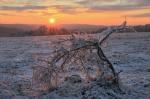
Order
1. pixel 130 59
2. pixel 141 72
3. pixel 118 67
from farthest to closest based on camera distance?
pixel 130 59 < pixel 118 67 < pixel 141 72

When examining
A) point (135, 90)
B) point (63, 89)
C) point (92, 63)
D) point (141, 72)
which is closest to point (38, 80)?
point (63, 89)

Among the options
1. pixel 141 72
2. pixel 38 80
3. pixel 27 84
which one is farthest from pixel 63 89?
pixel 141 72

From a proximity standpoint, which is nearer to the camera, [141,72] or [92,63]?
[92,63]

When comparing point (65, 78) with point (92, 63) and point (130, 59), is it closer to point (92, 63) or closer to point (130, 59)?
point (92, 63)

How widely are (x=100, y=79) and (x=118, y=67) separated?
7459 millimetres

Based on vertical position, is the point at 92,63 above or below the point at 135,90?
above

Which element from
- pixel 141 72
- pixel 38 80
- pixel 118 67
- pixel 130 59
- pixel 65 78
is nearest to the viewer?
pixel 38 80

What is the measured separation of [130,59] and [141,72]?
629cm

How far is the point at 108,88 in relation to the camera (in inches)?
554

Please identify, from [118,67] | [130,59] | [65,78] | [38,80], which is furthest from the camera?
[130,59]

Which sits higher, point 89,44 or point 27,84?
point 89,44

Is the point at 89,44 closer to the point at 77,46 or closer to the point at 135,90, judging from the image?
the point at 77,46

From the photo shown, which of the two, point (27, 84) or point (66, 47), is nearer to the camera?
point (66, 47)

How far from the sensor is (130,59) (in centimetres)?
2517
